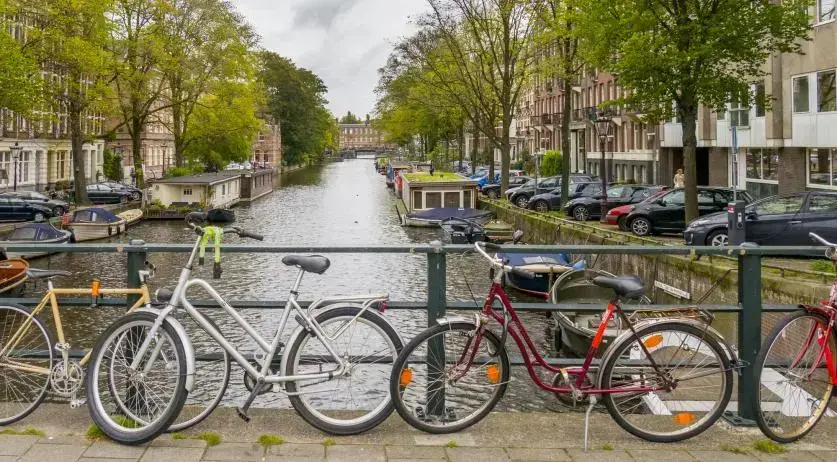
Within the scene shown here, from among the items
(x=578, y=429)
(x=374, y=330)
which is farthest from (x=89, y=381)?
(x=578, y=429)

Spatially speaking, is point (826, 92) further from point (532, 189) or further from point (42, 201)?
point (42, 201)

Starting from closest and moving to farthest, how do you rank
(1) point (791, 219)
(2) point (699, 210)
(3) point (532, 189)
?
(1) point (791, 219) < (2) point (699, 210) < (3) point (532, 189)

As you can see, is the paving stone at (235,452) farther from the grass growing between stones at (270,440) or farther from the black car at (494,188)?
the black car at (494,188)

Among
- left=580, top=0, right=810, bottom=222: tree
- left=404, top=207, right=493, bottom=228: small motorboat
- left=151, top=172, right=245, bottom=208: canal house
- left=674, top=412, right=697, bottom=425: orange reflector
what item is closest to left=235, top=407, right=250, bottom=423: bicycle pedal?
left=674, top=412, right=697, bottom=425: orange reflector

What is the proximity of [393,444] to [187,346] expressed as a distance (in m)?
1.30

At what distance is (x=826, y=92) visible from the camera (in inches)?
1199

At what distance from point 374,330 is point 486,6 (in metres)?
40.8

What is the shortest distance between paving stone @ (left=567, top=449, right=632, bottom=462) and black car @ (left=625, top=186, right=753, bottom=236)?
2359cm

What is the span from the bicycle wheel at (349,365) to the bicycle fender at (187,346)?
54 centimetres

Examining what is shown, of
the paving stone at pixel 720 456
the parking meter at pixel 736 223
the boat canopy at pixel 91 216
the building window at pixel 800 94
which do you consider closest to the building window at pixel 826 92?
the building window at pixel 800 94

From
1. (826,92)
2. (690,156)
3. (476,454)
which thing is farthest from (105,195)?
(476,454)

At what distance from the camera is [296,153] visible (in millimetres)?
129750

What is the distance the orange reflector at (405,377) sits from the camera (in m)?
4.97

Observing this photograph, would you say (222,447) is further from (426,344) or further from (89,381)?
(426,344)
